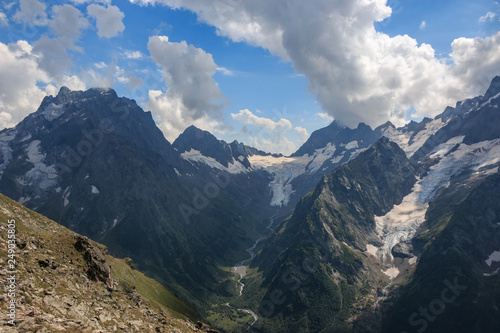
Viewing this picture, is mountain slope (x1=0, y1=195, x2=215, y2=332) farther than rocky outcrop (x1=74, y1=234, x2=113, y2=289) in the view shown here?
No

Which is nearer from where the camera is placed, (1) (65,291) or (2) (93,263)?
(1) (65,291)

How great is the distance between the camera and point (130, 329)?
59406mm

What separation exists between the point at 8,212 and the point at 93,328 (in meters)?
99.5

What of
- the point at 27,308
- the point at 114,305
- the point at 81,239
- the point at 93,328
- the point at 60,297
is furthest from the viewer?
the point at 81,239

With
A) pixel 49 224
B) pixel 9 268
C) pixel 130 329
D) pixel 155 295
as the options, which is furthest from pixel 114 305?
pixel 155 295

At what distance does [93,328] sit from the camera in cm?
5016

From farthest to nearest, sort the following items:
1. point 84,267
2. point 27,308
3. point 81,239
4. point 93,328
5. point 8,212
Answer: point 8,212 → point 81,239 → point 84,267 → point 93,328 → point 27,308

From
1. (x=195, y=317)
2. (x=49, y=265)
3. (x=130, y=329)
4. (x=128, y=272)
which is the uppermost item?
(x=49, y=265)

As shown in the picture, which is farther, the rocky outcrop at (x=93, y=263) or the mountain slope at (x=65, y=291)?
the rocky outcrop at (x=93, y=263)

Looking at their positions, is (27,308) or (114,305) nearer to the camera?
(27,308)

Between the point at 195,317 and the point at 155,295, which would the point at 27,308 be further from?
the point at 195,317

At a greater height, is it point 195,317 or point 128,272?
point 128,272

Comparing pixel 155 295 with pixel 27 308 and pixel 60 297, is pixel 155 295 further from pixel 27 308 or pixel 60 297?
pixel 27 308

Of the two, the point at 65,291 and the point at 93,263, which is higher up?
the point at 93,263
